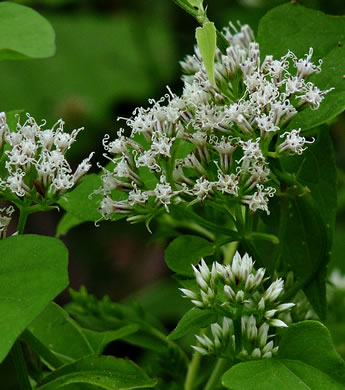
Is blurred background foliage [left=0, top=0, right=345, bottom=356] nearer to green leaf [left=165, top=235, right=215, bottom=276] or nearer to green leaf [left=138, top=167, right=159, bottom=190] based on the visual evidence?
green leaf [left=138, top=167, right=159, bottom=190]

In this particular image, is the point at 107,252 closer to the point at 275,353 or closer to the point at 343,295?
the point at 343,295

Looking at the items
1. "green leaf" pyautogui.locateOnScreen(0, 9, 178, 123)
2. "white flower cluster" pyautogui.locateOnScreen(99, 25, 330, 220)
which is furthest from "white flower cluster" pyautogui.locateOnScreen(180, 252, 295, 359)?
"green leaf" pyautogui.locateOnScreen(0, 9, 178, 123)

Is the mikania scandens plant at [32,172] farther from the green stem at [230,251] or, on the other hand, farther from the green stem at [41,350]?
the green stem at [230,251]

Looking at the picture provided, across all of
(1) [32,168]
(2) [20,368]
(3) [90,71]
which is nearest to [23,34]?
(1) [32,168]

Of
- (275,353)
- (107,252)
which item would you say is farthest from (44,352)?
(107,252)

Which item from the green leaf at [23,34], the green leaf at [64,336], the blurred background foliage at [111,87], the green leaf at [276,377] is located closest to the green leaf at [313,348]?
the green leaf at [276,377]

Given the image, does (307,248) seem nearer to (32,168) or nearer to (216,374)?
(216,374)

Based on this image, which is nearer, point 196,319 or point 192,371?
point 196,319
